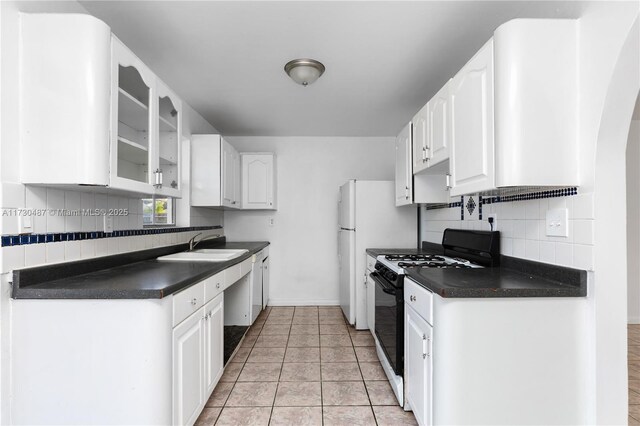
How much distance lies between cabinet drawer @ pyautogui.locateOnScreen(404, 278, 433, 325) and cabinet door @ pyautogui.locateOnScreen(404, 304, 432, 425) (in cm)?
3

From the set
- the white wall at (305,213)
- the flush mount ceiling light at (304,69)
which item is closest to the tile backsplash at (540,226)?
the flush mount ceiling light at (304,69)

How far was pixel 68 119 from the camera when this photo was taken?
1417 millimetres

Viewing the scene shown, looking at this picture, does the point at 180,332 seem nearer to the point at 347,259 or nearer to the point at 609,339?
the point at 609,339

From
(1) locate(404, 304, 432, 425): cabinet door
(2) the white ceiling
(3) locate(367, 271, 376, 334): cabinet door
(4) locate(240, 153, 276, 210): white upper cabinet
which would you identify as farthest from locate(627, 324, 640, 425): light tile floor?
(4) locate(240, 153, 276, 210): white upper cabinet

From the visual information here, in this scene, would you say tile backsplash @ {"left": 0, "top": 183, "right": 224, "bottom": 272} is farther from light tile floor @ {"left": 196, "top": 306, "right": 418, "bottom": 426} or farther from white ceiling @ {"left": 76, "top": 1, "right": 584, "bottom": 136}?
light tile floor @ {"left": 196, "top": 306, "right": 418, "bottom": 426}

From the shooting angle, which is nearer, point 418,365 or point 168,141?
point 418,365

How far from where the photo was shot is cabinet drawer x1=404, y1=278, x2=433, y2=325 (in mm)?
1565

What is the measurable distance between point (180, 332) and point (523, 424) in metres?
1.58

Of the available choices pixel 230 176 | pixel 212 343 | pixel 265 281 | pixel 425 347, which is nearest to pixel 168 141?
pixel 212 343

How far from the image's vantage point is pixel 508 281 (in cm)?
159

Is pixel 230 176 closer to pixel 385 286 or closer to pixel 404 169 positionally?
pixel 404 169

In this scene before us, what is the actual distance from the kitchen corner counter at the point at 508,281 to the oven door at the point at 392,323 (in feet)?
0.79

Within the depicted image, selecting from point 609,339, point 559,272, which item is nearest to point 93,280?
point 559,272

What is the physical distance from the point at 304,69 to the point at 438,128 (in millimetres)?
997
